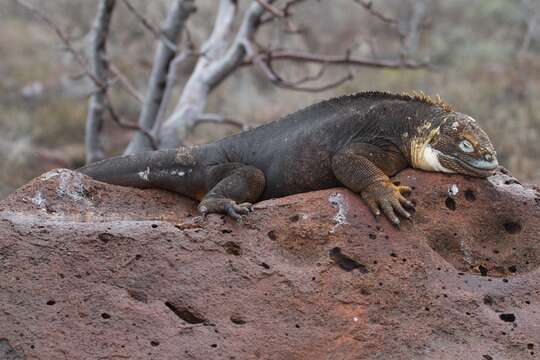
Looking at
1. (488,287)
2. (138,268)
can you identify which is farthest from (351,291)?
(138,268)

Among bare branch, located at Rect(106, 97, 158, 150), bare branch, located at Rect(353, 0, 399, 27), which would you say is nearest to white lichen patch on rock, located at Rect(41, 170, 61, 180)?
bare branch, located at Rect(106, 97, 158, 150)

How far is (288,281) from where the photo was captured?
4305 millimetres

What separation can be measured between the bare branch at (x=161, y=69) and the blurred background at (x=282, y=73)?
402 cm

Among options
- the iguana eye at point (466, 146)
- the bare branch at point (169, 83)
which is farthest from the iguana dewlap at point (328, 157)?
the bare branch at point (169, 83)

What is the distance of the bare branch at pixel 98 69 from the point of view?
9.20 meters

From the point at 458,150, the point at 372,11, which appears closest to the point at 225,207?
the point at 458,150

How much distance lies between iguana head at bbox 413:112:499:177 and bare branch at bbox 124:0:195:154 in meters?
5.14

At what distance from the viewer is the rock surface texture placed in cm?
399

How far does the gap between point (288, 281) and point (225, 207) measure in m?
0.74

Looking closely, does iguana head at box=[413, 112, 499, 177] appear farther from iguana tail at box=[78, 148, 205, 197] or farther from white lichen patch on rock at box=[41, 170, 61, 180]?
white lichen patch on rock at box=[41, 170, 61, 180]

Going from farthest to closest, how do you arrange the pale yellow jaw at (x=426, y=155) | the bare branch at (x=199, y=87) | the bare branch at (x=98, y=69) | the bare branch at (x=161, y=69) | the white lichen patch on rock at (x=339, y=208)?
1. the bare branch at (x=199, y=87)
2. the bare branch at (x=161, y=69)
3. the bare branch at (x=98, y=69)
4. the pale yellow jaw at (x=426, y=155)
5. the white lichen patch on rock at (x=339, y=208)

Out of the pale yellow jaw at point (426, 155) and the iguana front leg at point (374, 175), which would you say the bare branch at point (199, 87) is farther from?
the pale yellow jaw at point (426, 155)

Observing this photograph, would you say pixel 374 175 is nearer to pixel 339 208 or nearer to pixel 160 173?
pixel 339 208

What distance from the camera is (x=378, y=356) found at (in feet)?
13.1
